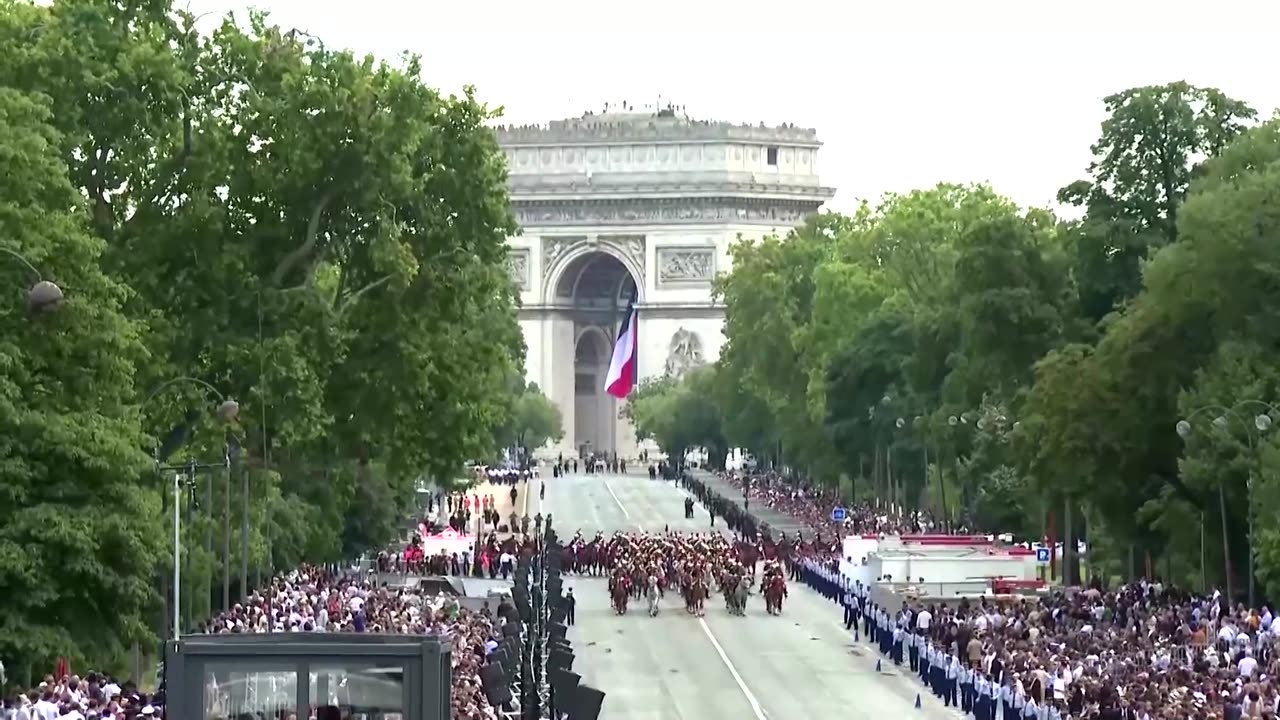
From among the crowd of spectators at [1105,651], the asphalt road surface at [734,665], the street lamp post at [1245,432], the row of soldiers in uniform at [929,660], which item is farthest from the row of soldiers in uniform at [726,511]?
the street lamp post at [1245,432]

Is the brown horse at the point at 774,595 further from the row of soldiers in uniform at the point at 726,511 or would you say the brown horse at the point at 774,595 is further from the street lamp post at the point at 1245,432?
the row of soldiers in uniform at the point at 726,511

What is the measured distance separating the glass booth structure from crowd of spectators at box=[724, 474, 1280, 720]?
44.0ft

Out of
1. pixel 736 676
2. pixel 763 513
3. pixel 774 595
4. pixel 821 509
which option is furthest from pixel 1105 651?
pixel 763 513

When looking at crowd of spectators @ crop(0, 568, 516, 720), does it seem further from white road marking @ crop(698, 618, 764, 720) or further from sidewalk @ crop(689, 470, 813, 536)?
sidewalk @ crop(689, 470, 813, 536)

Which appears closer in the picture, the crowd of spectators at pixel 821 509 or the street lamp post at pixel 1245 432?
the street lamp post at pixel 1245 432

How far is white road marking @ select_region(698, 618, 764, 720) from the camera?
45.7 meters

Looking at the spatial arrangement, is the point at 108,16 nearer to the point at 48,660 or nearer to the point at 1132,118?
the point at 48,660

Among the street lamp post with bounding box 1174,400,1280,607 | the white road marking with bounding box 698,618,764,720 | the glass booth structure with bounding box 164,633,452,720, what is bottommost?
the white road marking with bounding box 698,618,764,720

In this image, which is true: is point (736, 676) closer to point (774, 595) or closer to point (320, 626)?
point (320, 626)

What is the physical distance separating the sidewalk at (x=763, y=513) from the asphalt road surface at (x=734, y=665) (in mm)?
21387

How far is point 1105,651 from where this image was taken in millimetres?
44375

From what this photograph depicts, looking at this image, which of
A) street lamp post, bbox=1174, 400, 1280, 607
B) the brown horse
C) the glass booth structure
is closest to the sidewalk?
the brown horse

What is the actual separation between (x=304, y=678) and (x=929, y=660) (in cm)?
3086

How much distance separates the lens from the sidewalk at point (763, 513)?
103250mm
